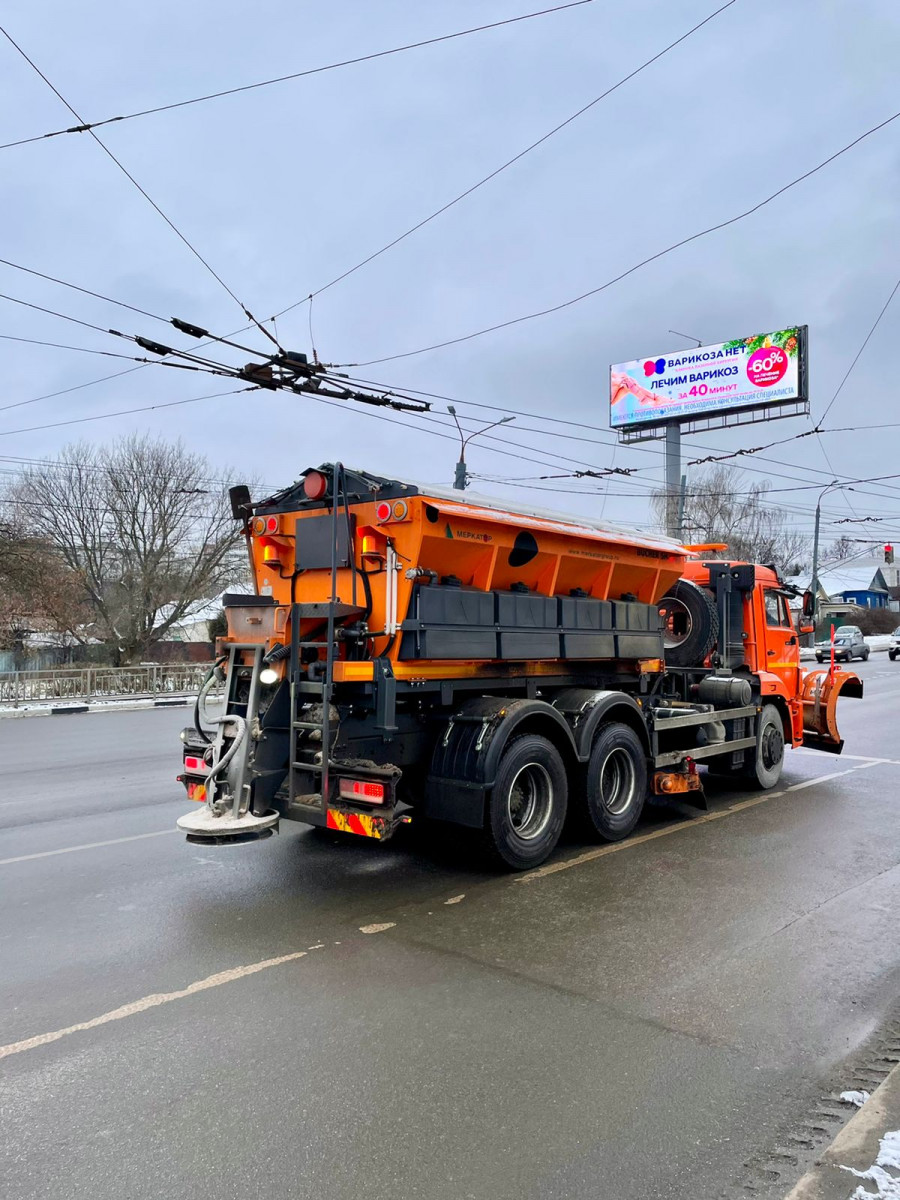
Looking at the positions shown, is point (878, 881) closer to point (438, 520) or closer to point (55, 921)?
point (438, 520)

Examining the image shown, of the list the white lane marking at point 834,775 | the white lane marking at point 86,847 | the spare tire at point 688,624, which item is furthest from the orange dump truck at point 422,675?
the white lane marking at point 834,775

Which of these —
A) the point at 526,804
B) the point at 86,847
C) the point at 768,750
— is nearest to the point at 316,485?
the point at 526,804

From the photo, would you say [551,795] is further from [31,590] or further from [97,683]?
[31,590]

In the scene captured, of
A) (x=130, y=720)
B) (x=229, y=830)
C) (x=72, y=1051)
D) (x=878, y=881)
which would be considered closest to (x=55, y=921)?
(x=229, y=830)

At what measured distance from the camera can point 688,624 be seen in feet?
33.6

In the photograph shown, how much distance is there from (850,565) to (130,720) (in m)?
99.0

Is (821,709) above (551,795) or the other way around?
above

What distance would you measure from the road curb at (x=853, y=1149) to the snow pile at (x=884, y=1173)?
0.8 inches

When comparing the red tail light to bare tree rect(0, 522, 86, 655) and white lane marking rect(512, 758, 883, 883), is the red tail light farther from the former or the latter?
bare tree rect(0, 522, 86, 655)

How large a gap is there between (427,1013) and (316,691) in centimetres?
247

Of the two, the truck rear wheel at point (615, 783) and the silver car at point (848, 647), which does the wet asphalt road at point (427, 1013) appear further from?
the silver car at point (848, 647)

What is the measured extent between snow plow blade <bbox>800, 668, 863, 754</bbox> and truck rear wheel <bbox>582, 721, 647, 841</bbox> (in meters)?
4.05

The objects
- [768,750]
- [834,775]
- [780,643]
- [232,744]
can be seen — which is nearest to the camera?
[232,744]

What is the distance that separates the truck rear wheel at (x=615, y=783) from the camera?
7.20m
